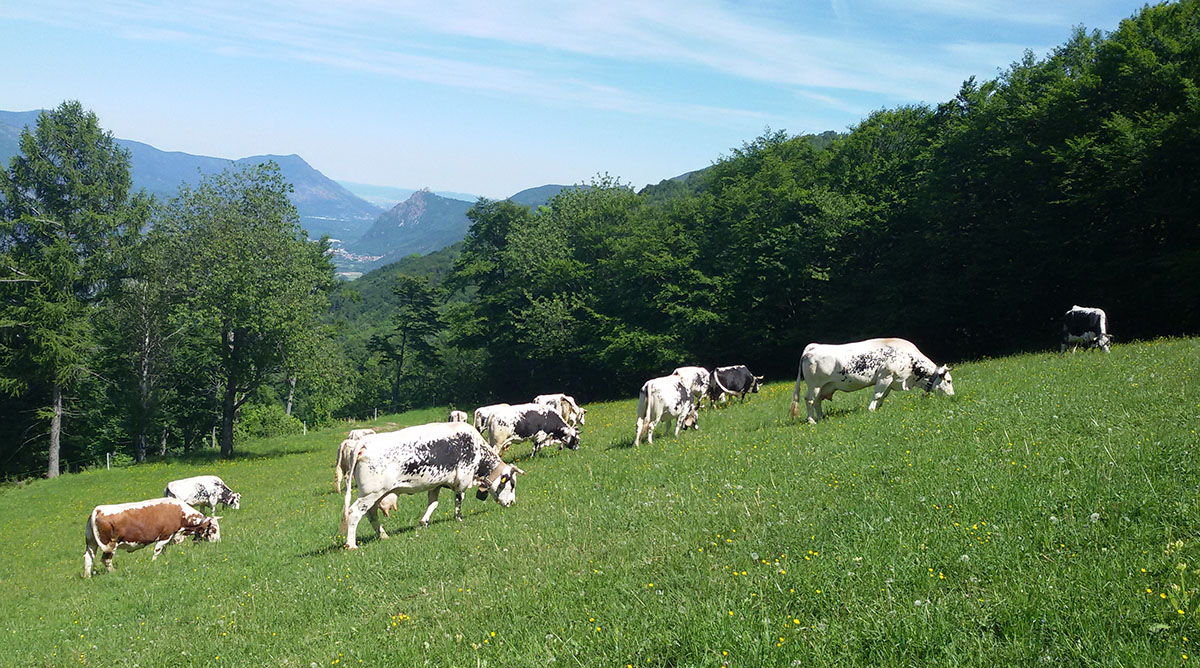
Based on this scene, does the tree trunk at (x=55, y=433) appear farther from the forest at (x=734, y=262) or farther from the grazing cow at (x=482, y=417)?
the grazing cow at (x=482, y=417)

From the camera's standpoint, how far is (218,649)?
870cm

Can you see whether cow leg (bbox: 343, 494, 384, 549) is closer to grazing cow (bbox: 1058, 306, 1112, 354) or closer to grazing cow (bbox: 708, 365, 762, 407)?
grazing cow (bbox: 708, 365, 762, 407)

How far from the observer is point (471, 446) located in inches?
583

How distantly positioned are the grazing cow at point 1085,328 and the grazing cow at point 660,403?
50.0 ft

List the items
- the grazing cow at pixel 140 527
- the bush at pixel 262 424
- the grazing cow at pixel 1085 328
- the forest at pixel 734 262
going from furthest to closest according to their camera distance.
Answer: the bush at pixel 262 424 → the forest at pixel 734 262 → the grazing cow at pixel 1085 328 → the grazing cow at pixel 140 527

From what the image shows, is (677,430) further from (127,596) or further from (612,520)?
(127,596)

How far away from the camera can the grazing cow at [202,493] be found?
2486 cm

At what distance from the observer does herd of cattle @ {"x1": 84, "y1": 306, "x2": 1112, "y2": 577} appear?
45.1 feet

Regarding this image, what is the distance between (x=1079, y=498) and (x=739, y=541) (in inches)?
138

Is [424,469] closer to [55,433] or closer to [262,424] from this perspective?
[55,433]

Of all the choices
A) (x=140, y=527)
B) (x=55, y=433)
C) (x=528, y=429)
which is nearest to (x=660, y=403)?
(x=528, y=429)

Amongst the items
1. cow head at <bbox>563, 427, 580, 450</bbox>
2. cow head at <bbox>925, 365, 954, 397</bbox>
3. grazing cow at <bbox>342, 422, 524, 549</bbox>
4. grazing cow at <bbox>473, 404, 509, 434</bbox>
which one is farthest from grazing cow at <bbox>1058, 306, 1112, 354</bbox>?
grazing cow at <bbox>342, 422, 524, 549</bbox>

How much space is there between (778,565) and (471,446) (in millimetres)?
9318

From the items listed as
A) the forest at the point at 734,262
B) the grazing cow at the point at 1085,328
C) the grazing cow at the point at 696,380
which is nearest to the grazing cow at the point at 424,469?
the grazing cow at the point at 696,380
